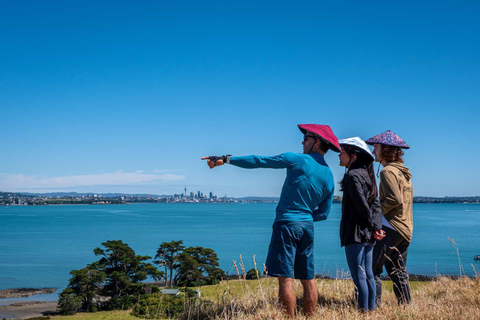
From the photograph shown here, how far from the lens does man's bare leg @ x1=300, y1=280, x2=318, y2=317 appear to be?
352 centimetres

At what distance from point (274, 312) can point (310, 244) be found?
0.64 metres

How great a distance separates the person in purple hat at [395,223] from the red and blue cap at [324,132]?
76 centimetres

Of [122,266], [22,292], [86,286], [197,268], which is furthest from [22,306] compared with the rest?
[197,268]

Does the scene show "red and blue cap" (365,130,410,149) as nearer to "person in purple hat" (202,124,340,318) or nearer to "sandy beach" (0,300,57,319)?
"person in purple hat" (202,124,340,318)

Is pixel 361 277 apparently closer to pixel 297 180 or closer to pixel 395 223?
pixel 395 223

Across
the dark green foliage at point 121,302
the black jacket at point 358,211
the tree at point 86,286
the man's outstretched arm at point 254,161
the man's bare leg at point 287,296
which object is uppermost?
the man's outstretched arm at point 254,161

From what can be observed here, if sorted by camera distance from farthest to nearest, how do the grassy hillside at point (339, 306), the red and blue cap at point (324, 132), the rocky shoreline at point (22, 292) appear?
1. the rocky shoreline at point (22, 292)
2. the red and blue cap at point (324, 132)
3. the grassy hillside at point (339, 306)

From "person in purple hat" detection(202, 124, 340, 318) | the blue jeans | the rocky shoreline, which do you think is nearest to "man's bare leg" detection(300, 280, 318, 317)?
"person in purple hat" detection(202, 124, 340, 318)

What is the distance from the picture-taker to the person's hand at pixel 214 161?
130 inches

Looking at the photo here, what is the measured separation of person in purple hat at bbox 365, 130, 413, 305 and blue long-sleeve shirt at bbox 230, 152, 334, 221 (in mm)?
857

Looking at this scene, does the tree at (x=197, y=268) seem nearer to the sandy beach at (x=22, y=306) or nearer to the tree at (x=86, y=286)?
the tree at (x=86, y=286)

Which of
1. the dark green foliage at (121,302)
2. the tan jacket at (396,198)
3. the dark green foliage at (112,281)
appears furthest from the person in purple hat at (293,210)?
the dark green foliage at (121,302)

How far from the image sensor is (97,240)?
7681cm

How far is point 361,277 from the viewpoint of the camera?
3.55 meters
